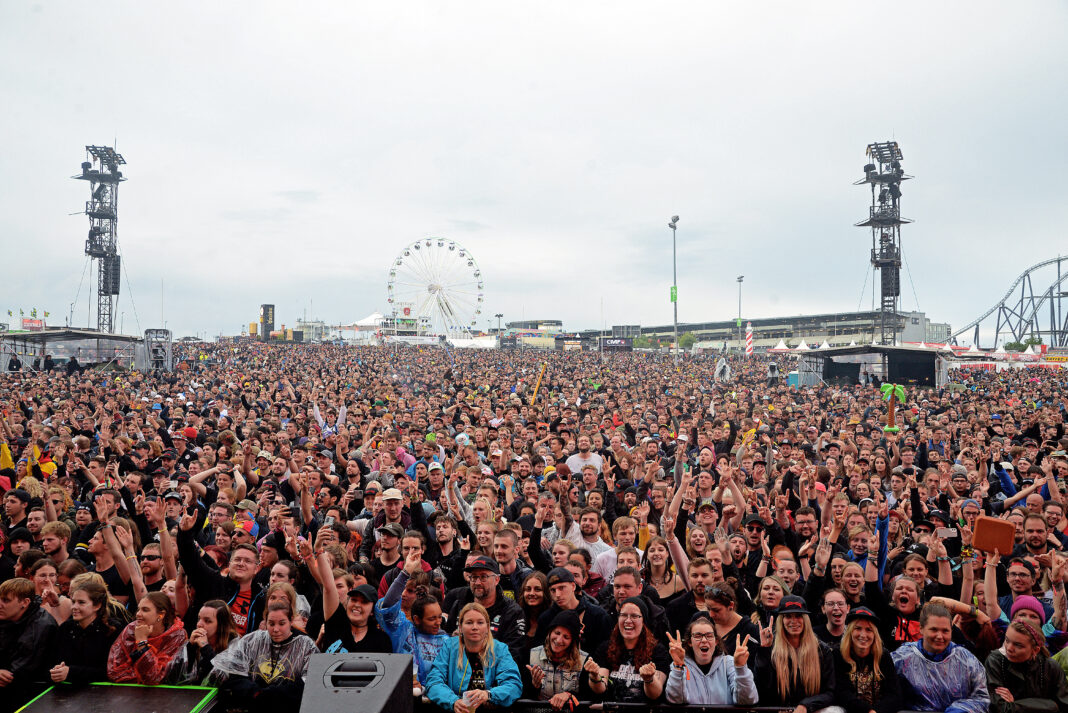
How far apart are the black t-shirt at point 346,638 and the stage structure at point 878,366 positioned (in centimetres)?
2862

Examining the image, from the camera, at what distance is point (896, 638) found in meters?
4.67

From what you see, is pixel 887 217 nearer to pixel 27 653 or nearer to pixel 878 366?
pixel 878 366

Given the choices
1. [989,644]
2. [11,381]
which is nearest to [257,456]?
[989,644]

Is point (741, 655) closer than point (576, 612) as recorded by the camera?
Yes

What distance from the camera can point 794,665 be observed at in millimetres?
4012

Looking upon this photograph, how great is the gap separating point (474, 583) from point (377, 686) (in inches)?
75.9

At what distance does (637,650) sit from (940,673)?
1706mm

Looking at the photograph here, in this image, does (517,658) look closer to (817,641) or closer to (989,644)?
(817,641)

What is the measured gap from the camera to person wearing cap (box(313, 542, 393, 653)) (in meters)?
4.29

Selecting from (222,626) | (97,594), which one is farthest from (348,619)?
(97,594)

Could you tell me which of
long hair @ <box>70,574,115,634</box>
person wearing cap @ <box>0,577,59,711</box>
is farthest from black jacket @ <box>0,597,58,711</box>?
long hair @ <box>70,574,115,634</box>

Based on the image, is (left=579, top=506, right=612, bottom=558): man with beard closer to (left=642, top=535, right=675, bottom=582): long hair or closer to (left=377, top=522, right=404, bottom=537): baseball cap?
Answer: (left=642, top=535, right=675, bottom=582): long hair

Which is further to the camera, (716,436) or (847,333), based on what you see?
(847,333)

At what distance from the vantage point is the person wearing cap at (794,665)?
3.93m
